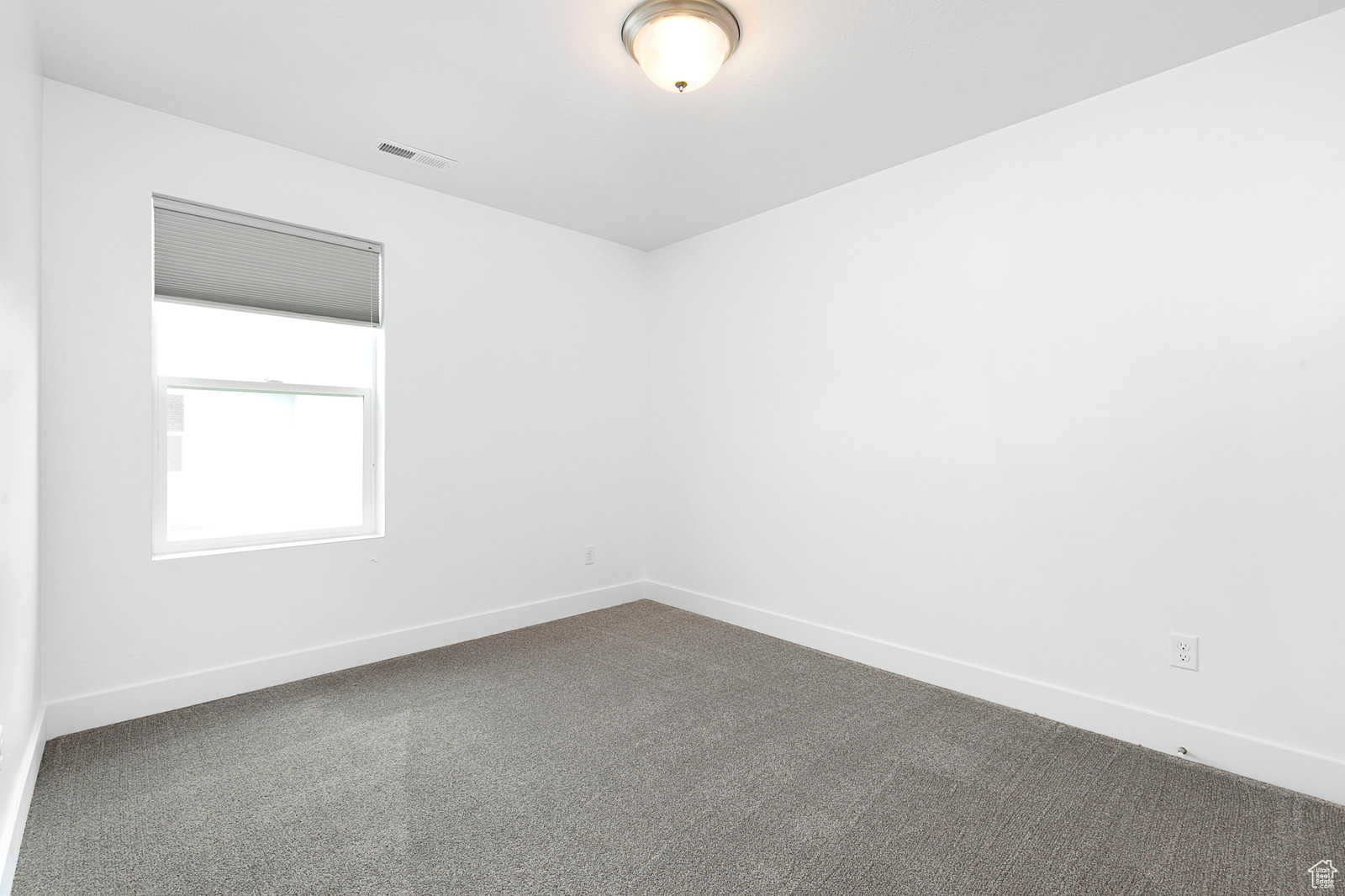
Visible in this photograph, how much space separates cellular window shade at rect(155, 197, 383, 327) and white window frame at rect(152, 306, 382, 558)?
11 centimetres

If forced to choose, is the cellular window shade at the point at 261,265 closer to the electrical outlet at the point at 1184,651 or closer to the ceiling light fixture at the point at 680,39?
the ceiling light fixture at the point at 680,39

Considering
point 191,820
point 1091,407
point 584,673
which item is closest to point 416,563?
point 584,673

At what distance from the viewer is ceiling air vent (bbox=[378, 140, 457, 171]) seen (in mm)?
3112

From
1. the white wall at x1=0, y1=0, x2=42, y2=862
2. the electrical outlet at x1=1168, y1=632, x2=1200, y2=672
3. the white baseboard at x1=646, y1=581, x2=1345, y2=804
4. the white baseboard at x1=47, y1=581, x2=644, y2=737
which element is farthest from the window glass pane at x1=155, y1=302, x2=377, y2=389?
the electrical outlet at x1=1168, y1=632, x2=1200, y2=672

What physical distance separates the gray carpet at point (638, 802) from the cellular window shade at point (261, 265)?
187 centimetres

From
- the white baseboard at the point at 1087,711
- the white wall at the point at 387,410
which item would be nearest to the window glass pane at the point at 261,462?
the white wall at the point at 387,410

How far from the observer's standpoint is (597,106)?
2754 millimetres

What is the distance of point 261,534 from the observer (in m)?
3.19

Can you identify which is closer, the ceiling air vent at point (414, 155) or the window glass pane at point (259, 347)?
the window glass pane at point (259, 347)

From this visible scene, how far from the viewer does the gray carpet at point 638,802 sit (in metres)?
1.78

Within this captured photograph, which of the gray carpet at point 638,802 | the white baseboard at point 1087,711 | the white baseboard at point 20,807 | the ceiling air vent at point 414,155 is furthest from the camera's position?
the ceiling air vent at point 414,155

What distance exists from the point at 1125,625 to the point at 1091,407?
89 centimetres

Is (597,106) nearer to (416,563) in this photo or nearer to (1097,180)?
(1097,180)

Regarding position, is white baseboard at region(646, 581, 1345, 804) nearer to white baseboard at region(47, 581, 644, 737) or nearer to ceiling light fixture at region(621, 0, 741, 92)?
white baseboard at region(47, 581, 644, 737)
